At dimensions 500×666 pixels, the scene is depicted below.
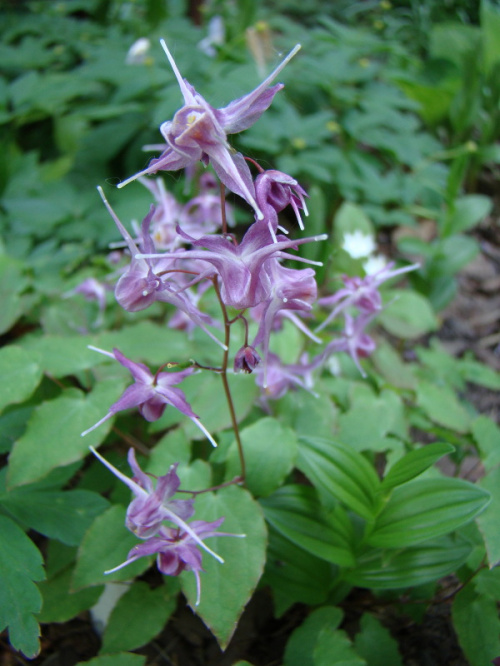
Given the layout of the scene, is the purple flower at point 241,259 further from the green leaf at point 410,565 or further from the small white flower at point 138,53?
the small white flower at point 138,53

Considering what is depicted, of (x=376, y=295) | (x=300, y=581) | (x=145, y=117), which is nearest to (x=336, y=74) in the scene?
(x=145, y=117)

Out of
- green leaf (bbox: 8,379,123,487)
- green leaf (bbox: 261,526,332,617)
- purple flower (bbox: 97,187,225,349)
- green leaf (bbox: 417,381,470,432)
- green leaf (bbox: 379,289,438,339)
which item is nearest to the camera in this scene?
purple flower (bbox: 97,187,225,349)

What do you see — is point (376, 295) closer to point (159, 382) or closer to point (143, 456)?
point (159, 382)

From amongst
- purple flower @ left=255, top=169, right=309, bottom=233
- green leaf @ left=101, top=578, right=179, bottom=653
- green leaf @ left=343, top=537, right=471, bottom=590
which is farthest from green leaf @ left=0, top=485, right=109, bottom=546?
purple flower @ left=255, top=169, right=309, bottom=233

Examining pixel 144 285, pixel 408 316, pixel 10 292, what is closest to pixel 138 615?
pixel 144 285

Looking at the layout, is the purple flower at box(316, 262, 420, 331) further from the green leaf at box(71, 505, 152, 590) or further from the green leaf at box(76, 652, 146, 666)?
the green leaf at box(76, 652, 146, 666)

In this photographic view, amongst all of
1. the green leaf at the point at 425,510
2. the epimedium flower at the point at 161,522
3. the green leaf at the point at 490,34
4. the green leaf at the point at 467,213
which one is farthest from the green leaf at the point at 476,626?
the green leaf at the point at 490,34
